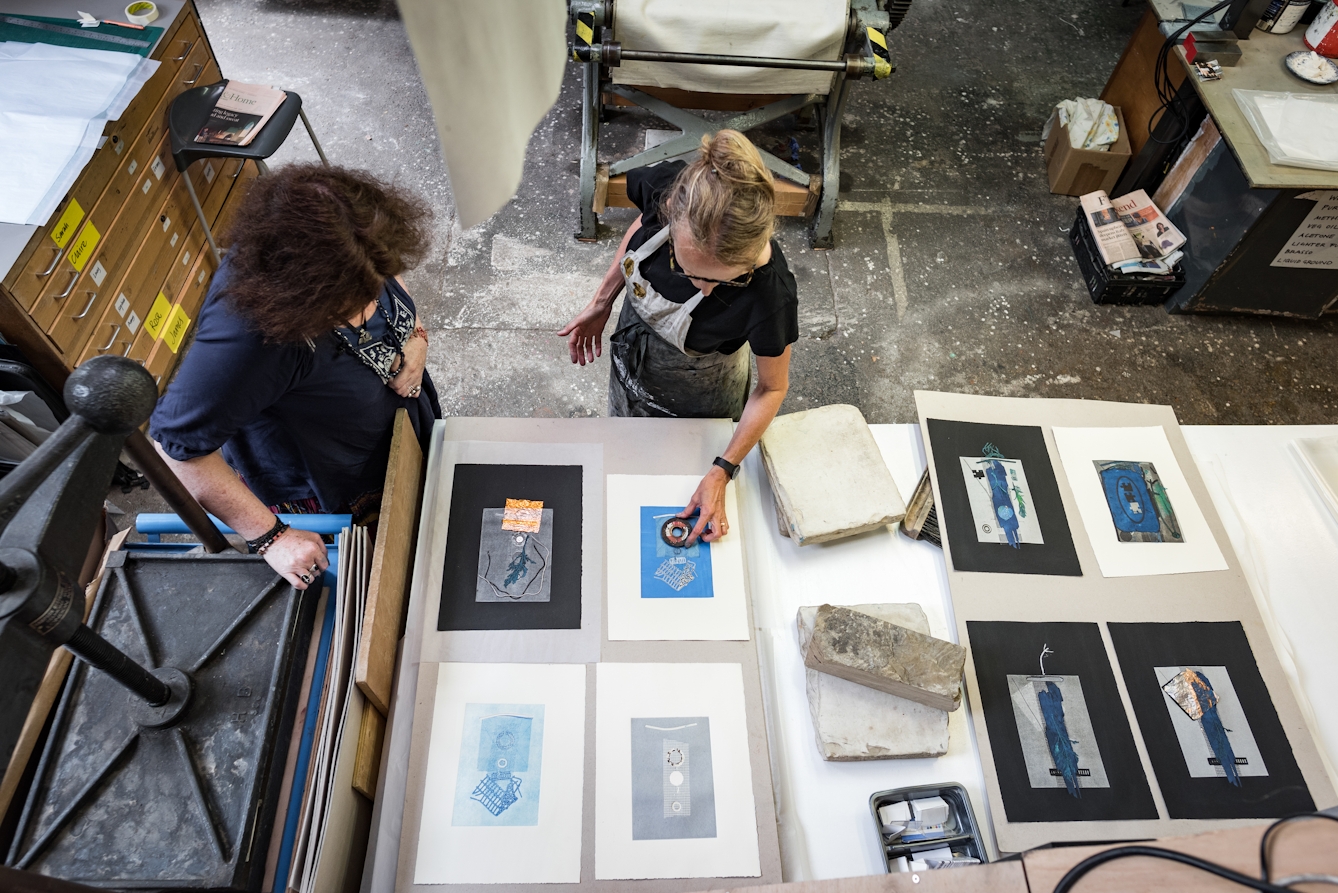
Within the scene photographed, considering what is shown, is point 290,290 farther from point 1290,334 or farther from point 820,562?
point 1290,334

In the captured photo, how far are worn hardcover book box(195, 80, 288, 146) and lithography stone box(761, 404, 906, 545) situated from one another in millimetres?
2344

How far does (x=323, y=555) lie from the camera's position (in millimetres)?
1418

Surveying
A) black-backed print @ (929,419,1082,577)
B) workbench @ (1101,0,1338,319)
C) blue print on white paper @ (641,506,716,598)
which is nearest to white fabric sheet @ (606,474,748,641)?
blue print on white paper @ (641,506,716,598)

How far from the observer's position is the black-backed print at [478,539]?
158 cm

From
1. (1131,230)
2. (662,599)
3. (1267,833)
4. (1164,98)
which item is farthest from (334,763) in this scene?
(1164,98)

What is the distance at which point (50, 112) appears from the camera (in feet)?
7.99

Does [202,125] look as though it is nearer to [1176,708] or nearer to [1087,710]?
[1087,710]

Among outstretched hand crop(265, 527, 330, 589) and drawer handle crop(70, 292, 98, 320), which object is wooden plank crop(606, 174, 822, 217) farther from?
outstretched hand crop(265, 527, 330, 589)

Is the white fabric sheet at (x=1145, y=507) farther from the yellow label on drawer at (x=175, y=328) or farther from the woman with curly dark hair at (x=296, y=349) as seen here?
the yellow label on drawer at (x=175, y=328)

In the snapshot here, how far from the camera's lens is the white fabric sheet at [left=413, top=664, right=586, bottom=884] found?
1.33 m

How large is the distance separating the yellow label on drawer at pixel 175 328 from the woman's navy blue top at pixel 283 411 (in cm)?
162

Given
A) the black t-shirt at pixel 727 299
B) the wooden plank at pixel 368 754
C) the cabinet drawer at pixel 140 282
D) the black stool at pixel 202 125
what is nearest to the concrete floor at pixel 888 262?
the black stool at pixel 202 125

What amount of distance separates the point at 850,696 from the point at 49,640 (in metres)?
1.31

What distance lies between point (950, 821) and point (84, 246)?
2929 mm
